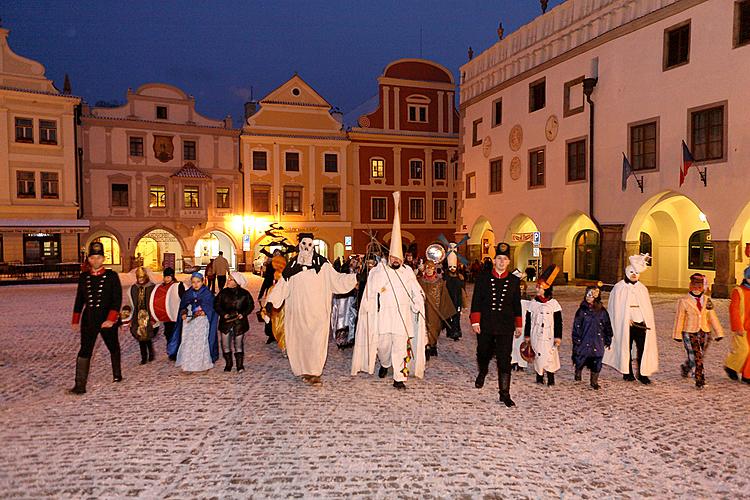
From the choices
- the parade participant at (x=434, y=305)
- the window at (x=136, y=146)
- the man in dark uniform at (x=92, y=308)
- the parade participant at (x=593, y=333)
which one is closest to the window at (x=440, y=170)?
the window at (x=136, y=146)

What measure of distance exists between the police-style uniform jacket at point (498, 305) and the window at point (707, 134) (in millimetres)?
13844

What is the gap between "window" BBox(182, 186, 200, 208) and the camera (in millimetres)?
33906

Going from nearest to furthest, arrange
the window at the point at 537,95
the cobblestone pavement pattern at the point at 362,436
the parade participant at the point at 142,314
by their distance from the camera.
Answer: the cobblestone pavement pattern at the point at 362,436 < the parade participant at the point at 142,314 < the window at the point at 537,95

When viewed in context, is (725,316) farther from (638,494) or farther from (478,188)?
(478,188)

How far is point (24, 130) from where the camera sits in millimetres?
29578

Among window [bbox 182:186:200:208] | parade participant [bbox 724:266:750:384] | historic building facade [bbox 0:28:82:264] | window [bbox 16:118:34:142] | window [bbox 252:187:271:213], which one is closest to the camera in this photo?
parade participant [bbox 724:266:750:384]

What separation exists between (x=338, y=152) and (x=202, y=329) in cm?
2935

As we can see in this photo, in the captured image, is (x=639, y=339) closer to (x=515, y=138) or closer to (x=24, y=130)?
(x=515, y=138)

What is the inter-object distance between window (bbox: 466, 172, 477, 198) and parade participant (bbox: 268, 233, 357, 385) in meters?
21.6

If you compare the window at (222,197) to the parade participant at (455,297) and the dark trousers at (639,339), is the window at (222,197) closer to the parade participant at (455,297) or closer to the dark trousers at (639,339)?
the parade participant at (455,297)

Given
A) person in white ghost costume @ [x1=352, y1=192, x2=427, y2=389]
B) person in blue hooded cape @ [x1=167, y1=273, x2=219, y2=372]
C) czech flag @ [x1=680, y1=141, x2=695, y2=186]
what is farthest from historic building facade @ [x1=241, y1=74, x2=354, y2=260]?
person in white ghost costume @ [x1=352, y1=192, x2=427, y2=389]

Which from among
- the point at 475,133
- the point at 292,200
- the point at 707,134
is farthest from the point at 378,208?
the point at 707,134

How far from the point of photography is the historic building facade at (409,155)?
3647cm

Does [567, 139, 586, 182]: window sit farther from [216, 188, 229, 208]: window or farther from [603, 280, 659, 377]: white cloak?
[216, 188, 229, 208]: window
